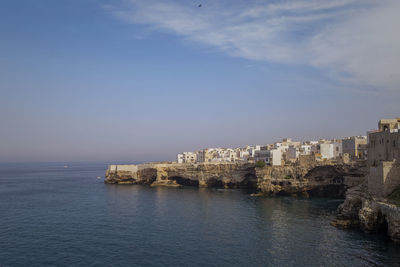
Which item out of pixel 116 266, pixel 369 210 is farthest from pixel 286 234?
pixel 116 266

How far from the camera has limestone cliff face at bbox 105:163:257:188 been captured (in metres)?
81.2

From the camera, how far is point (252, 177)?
265 feet

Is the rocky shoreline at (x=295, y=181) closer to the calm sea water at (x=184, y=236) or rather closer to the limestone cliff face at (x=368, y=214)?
the limestone cliff face at (x=368, y=214)

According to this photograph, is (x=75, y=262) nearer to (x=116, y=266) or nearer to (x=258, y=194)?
(x=116, y=266)

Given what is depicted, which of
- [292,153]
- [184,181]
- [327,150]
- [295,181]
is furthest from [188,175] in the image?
[327,150]

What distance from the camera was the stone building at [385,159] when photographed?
34.9m

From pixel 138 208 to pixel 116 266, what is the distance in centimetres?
2679

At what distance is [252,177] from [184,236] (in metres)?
47.4

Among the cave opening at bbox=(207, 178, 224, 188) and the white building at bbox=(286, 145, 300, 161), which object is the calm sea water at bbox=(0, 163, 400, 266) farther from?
the cave opening at bbox=(207, 178, 224, 188)

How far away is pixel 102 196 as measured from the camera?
68562 mm

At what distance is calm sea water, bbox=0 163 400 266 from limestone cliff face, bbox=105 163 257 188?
77.2 ft

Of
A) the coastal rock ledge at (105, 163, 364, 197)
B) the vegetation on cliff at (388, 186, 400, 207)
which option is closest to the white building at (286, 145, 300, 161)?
the coastal rock ledge at (105, 163, 364, 197)

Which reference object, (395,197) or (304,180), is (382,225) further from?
(304,180)

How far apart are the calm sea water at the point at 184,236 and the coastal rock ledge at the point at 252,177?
6111 mm
